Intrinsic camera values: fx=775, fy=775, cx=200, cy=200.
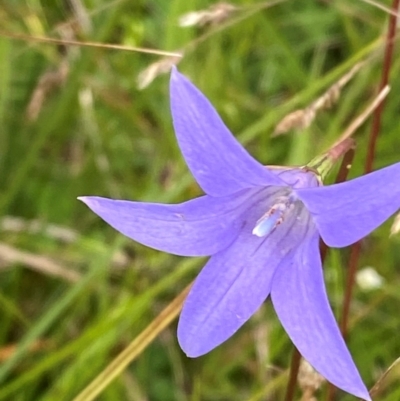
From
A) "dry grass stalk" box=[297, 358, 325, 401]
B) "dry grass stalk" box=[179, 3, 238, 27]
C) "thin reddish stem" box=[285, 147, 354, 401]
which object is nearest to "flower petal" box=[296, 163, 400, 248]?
"thin reddish stem" box=[285, 147, 354, 401]

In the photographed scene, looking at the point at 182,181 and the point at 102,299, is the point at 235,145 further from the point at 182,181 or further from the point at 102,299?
the point at 102,299

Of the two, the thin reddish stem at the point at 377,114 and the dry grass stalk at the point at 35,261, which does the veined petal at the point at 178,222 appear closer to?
the thin reddish stem at the point at 377,114

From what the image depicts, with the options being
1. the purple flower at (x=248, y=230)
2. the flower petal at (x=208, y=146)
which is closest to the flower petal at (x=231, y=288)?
the purple flower at (x=248, y=230)

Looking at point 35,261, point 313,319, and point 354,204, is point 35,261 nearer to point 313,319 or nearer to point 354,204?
point 313,319

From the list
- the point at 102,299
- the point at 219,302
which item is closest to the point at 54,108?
the point at 102,299

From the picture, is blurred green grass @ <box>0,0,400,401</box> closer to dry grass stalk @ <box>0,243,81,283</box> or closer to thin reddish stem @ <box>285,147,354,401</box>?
dry grass stalk @ <box>0,243,81,283</box>

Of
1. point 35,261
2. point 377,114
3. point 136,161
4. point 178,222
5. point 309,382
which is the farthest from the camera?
point 136,161

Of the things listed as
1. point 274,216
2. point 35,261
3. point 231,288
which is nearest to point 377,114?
point 274,216
